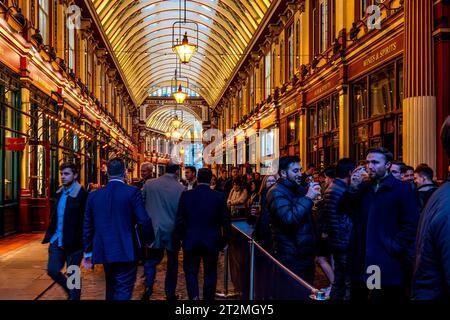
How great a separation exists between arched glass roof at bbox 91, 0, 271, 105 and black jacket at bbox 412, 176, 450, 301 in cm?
2537

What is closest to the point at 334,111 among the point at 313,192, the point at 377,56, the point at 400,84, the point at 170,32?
the point at 377,56

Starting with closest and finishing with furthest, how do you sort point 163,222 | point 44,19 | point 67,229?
point 67,229 < point 163,222 < point 44,19

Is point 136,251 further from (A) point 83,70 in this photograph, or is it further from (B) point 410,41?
(A) point 83,70

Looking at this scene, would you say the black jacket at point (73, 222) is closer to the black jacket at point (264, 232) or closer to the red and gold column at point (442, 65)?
the black jacket at point (264, 232)

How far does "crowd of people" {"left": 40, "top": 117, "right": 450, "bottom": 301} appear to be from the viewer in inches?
191

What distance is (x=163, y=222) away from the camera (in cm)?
795

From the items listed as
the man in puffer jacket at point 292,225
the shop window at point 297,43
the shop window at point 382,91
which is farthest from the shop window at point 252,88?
the man in puffer jacket at point 292,225

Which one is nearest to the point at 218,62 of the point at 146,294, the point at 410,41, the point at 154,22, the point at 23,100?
the point at 154,22

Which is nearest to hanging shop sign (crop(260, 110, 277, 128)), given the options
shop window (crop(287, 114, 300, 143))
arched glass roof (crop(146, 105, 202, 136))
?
shop window (crop(287, 114, 300, 143))

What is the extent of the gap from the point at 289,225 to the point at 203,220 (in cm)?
128

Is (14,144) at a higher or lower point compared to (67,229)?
higher

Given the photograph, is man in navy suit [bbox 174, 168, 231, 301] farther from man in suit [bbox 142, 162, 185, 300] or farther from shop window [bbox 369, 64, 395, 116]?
shop window [bbox 369, 64, 395, 116]

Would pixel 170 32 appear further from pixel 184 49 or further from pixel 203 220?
pixel 203 220

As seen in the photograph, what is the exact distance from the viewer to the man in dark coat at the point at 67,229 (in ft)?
21.5
